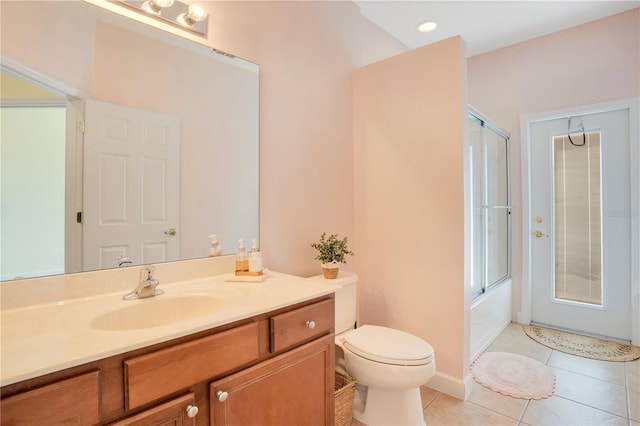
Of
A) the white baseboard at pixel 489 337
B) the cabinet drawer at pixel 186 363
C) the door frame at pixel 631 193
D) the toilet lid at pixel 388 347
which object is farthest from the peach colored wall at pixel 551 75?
the cabinet drawer at pixel 186 363

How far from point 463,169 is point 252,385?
5.29 ft

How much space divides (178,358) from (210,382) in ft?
0.48

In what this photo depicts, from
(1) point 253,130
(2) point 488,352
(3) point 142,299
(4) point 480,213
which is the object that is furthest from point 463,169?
(3) point 142,299

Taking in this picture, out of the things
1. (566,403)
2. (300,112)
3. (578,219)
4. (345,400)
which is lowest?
(566,403)

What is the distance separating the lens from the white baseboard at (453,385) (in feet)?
6.21

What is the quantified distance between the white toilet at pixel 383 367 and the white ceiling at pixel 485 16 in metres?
2.16

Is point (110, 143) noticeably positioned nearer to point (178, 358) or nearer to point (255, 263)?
point (255, 263)

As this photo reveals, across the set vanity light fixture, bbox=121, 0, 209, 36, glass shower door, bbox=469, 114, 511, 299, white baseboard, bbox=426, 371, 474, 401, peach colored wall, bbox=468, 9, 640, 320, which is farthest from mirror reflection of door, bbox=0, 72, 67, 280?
peach colored wall, bbox=468, 9, 640, 320

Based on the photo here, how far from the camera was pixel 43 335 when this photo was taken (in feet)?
2.70

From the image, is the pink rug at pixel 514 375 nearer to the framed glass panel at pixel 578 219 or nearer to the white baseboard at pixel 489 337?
the white baseboard at pixel 489 337

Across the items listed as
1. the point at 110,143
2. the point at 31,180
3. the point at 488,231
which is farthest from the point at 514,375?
the point at 31,180

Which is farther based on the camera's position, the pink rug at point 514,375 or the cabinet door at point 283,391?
the pink rug at point 514,375

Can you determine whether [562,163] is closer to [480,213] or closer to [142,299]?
[480,213]

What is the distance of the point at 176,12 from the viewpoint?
1.41 metres
